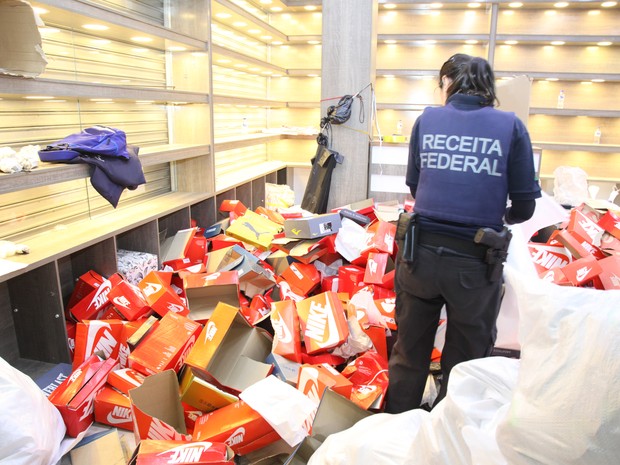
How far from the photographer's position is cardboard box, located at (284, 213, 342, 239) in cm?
313

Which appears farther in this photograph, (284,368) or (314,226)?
(314,226)

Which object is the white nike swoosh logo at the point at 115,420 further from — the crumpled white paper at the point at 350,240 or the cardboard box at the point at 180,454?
the crumpled white paper at the point at 350,240

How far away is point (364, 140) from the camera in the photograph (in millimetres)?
3980

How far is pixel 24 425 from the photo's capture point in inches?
56.3

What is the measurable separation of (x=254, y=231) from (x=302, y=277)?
2.44 ft

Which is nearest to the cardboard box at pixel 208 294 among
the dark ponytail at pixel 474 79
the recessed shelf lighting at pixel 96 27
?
the dark ponytail at pixel 474 79

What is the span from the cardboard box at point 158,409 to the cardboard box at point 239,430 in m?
0.08

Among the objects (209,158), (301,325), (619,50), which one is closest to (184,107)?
(209,158)

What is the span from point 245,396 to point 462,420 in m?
0.88

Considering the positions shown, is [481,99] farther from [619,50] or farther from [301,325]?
[619,50]

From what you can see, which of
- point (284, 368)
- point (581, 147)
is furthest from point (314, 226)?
point (581, 147)

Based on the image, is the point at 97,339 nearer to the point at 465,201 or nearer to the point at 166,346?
the point at 166,346

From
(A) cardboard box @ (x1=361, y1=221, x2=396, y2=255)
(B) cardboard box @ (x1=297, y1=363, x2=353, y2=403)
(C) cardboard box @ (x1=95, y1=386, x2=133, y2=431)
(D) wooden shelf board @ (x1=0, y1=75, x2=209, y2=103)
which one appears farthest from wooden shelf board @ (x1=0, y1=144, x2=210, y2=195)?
(A) cardboard box @ (x1=361, y1=221, x2=396, y2=255)

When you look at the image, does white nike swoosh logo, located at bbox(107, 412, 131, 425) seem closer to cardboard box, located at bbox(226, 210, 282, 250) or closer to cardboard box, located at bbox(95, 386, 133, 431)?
cardboard box, located at bbox(95, 386, 133, 431)
